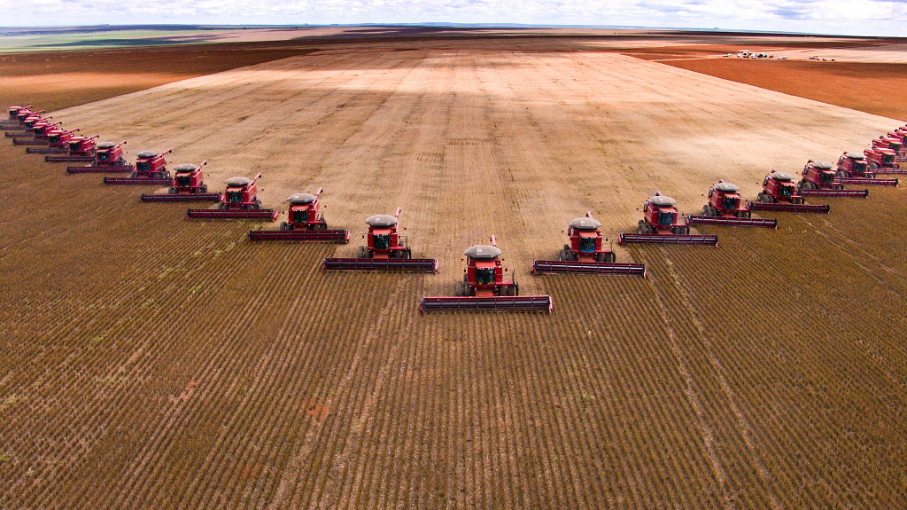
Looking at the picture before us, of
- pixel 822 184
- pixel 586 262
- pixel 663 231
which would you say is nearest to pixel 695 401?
pixel 586 262

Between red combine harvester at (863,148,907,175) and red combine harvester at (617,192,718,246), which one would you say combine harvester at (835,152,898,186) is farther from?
red combine harvester at (617,192,718,246)

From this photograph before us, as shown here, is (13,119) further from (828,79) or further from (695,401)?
(828,79)

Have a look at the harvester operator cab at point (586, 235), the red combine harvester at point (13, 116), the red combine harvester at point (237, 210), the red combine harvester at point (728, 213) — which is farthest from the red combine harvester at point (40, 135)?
the red combine harvester at point (728, 213)

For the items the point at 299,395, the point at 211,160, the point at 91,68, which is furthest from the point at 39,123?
the point at 91,68

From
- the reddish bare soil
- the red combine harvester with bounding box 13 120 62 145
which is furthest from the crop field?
the reddish bare soil

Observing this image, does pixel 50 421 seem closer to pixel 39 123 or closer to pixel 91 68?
pixel 39 123

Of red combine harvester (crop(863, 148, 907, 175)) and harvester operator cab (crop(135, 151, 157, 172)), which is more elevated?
red combine harvester (crop(863, 148, 907, 175))

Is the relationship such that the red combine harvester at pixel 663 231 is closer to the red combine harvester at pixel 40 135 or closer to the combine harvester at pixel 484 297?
the combine harvester at pixel 484 297
